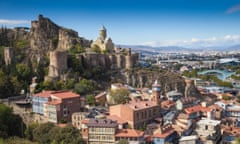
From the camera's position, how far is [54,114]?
94.9ft

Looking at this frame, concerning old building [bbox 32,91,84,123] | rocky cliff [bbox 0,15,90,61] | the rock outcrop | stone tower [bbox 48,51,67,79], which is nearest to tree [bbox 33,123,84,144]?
old building [bbox 32,91,84,123]

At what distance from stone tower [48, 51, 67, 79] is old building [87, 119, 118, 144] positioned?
14203 millimetres

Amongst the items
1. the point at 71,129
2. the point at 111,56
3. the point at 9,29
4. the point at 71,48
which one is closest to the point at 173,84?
the point at 111,56

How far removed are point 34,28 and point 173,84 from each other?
81.1 feet

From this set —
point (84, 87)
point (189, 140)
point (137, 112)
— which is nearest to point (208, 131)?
point (189, 140)

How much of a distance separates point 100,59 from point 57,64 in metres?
7.91

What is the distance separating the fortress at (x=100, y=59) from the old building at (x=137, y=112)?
11.9 m

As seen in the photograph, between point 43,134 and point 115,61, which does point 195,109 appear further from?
point 43,134

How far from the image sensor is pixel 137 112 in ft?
92.7

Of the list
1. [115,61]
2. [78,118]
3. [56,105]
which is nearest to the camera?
[78,118]

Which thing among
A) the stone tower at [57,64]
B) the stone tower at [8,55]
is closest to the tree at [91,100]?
the stone tower at [57,64]

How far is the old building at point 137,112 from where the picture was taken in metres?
27.9

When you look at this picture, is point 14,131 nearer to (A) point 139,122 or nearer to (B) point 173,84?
(A) point 139,122

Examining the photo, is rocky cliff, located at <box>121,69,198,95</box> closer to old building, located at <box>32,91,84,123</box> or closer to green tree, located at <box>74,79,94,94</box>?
green tree, located at <box>74,79,94,94</box>
